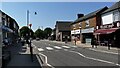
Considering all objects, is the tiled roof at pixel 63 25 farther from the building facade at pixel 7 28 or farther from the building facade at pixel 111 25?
the building facade at pixel 111 25

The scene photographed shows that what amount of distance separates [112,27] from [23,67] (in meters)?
27.2

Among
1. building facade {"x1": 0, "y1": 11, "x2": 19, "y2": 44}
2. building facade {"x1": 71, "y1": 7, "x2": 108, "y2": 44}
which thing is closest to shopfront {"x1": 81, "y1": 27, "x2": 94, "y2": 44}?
building facade {"x1": 71, "y1": 7, "x2": 108, "y2": 44}

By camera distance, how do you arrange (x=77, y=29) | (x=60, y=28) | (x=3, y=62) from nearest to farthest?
(x=3, y=62) < (x=77, y=29) < (x=60, y=28)

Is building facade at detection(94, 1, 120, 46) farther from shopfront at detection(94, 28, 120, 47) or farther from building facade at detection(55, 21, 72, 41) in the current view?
building facade at detection(55, 21, 72, 41)

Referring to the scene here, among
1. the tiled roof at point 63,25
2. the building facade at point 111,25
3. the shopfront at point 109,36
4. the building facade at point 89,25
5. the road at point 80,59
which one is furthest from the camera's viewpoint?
the tiled roof at point 63,25

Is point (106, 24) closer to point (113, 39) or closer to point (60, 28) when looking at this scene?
point (113, 39)

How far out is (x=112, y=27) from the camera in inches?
1601

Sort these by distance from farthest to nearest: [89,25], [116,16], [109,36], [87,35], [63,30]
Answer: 1. [63,30]
2. [87,35]
3. [89,25]
4. [109,36]
5. [116,16]

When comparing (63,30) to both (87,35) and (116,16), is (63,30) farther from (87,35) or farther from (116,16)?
(116,16)

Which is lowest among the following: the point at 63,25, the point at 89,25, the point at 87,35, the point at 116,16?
the point at 87,35

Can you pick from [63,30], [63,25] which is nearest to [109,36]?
[63,30]

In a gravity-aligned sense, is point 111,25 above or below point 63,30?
below

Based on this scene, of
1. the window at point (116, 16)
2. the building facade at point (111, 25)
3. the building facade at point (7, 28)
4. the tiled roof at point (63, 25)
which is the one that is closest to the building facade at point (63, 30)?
the tiled roof at point (63, 25)

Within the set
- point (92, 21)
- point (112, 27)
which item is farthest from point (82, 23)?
point (112, 27)
